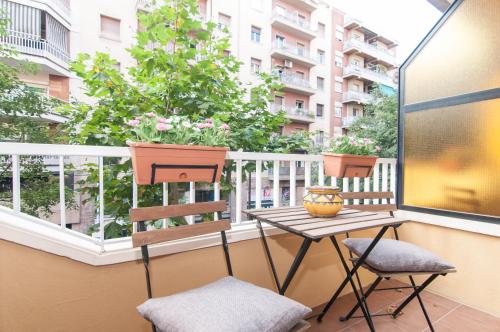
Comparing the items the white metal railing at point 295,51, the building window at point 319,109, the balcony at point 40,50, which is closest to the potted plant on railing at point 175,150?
the balcony at point 40,50

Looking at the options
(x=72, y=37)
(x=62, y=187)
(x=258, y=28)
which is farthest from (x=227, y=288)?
(x=258, y=28)

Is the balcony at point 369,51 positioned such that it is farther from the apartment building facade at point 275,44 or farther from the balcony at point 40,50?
the balcony at point 40,50

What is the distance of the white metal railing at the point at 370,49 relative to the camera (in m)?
10.4

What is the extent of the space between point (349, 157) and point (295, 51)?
9.40m

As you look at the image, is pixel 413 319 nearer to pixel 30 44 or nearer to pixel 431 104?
pixel 431 104

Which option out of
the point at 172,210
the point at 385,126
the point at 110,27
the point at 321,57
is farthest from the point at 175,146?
the point at 321,57

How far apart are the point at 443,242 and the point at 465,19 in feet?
6.11

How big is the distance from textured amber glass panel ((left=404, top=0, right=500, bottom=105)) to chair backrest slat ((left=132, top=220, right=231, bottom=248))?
2.21 meters

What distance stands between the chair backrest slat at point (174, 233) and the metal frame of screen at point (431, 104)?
197 centimetres

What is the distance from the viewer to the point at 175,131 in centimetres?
125

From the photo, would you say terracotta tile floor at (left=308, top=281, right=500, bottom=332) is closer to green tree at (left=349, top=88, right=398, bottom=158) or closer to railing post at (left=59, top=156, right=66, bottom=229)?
railing post at (left=59, top=156, right=66, bottom=229)

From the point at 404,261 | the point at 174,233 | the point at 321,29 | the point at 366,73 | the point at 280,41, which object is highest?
the point at 321,29

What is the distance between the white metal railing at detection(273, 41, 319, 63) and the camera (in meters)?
9.49

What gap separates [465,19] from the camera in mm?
2100
